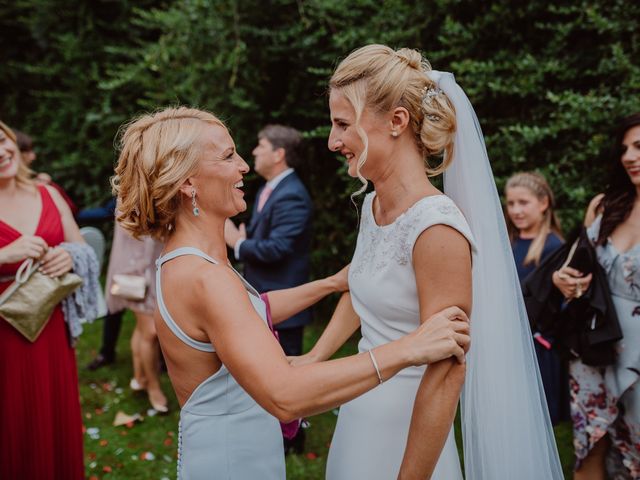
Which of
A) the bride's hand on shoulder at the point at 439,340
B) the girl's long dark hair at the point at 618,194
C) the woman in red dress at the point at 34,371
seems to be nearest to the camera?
the bride's hand on shoulder at the point at 439,340

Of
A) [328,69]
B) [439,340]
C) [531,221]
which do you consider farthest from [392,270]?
[328,69]

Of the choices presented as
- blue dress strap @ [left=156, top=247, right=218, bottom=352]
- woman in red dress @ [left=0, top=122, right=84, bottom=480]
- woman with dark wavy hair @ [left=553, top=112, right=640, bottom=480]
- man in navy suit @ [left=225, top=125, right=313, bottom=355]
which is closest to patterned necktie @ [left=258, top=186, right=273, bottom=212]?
man in navy suit @ [left=225, top=125, right=313, bottom=355]

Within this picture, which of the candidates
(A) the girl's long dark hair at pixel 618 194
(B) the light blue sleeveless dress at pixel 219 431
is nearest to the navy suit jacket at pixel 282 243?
(A) the girl's long dark hair at pixel 618 194

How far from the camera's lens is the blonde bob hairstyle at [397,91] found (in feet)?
6.44

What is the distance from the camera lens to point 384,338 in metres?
2.11

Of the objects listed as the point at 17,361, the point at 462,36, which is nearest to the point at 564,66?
the point at 462,36

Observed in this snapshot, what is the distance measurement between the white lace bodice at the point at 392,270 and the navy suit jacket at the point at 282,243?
2.35 meters

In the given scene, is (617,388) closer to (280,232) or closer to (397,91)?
(397,91)

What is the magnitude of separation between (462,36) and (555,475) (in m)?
3.81

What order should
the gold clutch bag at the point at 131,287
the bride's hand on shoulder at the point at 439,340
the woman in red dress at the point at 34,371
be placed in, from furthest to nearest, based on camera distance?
the gold clutch bag at the point at 131,287
the woman in red dress at the point at 34,371
the bride's hand on shoulder at the point at 439,340

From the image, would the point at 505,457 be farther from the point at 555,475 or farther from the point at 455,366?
the point at 455,366

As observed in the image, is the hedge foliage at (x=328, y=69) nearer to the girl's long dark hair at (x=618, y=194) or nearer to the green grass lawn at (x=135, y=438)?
the girl's long dark hair at (x=618, y=194)

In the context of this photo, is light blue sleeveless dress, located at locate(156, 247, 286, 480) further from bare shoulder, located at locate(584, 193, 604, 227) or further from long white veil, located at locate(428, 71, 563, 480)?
bare shoulder, located at locate(584, 193, 604, 227)

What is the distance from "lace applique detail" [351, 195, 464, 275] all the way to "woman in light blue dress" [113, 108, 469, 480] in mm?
298
